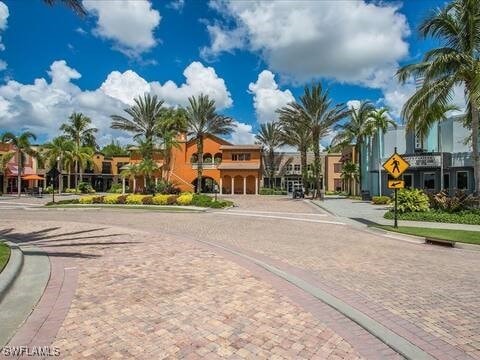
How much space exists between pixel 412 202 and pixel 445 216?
92.6 inches

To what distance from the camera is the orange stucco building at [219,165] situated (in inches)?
2008

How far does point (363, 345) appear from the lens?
4742 millimetres

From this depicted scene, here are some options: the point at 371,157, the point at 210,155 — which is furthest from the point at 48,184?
the point at 371,157

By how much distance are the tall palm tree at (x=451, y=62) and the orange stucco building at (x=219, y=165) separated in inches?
1212

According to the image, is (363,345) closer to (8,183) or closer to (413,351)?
(413,351)

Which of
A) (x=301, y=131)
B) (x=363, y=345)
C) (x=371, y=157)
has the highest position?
(x=301, y=131)

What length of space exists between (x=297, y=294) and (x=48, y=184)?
6324 centimetres

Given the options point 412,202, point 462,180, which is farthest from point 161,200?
point 462,180

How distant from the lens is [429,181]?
112ft

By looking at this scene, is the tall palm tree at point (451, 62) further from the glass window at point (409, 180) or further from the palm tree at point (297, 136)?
the palm tree at point (297, 136)

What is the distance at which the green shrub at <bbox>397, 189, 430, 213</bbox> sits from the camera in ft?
70.7

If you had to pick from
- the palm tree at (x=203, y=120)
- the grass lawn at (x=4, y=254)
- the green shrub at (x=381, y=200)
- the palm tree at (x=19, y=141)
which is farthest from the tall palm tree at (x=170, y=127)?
the grass lawn at (x=4, y=254)

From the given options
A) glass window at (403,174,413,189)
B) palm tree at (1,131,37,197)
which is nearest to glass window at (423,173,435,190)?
glass window at (403,174,413,189)

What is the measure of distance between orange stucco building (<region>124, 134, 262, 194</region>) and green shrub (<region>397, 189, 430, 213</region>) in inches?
1152
